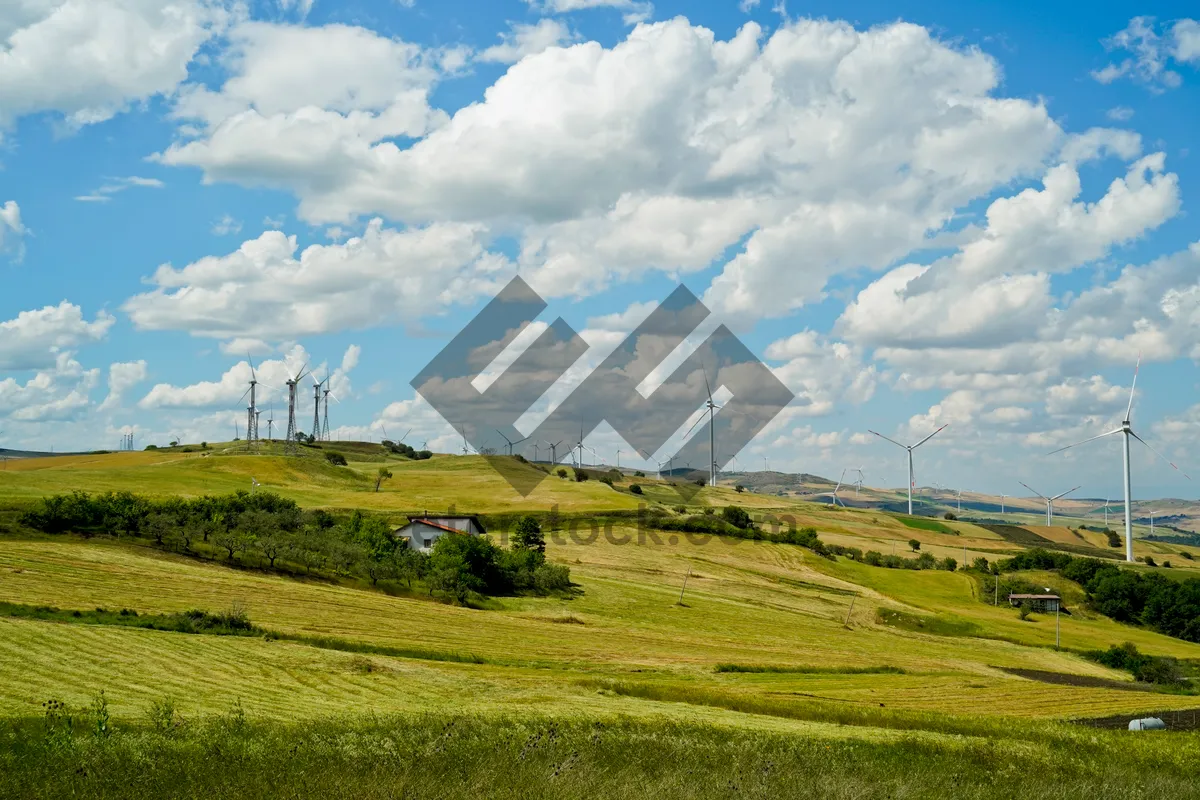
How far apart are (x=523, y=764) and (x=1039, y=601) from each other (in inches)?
4889

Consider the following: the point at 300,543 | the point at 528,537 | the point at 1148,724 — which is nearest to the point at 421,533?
the point at 528,537

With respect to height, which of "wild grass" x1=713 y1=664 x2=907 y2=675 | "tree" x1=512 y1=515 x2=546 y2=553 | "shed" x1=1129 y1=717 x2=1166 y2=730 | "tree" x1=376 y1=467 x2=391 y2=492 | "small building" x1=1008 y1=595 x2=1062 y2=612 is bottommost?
"small building" x1=1008 y1=595 x2=1062 y2=612

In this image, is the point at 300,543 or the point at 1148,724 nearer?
the point at 1148,724

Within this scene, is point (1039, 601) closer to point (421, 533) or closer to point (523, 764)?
point (421, 533)

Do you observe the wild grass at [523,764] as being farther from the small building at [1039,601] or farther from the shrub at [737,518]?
the shrub at [737,518]

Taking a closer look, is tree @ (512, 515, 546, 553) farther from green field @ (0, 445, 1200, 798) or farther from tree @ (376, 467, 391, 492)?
tree @ (376, 467, 391, 492)

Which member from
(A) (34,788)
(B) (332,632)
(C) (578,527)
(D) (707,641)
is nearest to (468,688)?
(B) (332,632)

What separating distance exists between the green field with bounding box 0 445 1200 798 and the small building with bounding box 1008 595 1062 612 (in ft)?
11.6

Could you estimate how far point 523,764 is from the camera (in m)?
18.2

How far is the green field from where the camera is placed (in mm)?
19109

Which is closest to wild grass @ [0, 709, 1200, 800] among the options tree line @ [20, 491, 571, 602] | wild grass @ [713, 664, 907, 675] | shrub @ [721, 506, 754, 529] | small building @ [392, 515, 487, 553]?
wild grass @ [713, 664, 907, 675]

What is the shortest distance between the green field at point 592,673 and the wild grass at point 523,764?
0.12 meters

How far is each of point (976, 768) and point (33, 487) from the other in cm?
12102

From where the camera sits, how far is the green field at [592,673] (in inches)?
752
